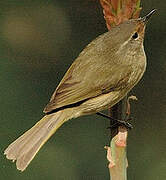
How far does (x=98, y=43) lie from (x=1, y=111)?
3.54 feet

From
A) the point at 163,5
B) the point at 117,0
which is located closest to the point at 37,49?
the point at 163,5

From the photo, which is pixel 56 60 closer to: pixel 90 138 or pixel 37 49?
pixel 37 49

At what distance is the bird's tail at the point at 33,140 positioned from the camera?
6.67 ft

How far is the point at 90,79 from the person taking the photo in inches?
89.3

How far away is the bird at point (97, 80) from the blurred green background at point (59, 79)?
92 centimetres

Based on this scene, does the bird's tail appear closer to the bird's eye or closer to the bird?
the bird

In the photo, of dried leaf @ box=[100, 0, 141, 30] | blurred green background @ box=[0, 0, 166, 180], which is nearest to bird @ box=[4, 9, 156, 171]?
dried leaf @ box=[100, 0, 141, 30]

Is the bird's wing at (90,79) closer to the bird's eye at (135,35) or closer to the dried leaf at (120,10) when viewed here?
the bird's eye at (135,35)

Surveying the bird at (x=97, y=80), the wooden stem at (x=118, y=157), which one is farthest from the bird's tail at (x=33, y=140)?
the wooden stem at (x=118, y=157)

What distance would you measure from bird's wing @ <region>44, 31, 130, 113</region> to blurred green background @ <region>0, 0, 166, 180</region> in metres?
0.93

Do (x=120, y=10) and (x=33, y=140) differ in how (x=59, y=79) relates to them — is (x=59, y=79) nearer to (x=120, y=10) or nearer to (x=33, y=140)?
(x=33, y=140)

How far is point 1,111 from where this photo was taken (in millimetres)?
3289

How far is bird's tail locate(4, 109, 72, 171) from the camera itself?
2.03 metres

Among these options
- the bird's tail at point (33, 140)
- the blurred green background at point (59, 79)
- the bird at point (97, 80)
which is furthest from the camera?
the blurred green background at point (59, 79)
